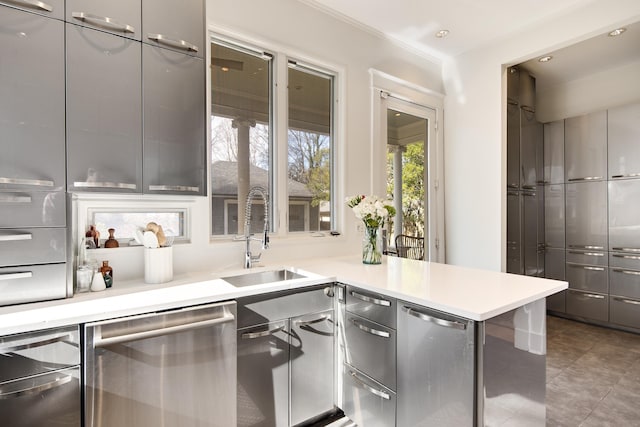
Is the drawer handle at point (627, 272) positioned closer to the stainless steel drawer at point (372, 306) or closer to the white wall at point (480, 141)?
the white wall at point (480, 141)

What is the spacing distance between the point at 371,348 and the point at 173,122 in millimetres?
1643

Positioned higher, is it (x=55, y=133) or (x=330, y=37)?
(x=330, y=37)

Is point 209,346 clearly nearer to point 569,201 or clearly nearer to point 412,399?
point 412,399

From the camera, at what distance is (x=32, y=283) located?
4.74 ft

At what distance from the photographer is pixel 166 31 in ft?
5.90

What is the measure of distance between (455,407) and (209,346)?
3.68 ft

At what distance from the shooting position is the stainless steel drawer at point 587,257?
3.80 meters

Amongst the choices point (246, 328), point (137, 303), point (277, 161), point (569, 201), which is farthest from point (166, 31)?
point (569, 201)

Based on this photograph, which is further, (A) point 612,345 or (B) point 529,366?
(A) point 612,345

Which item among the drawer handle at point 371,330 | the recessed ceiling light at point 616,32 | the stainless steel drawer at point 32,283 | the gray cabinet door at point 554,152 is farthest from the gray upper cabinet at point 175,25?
the gray cabinet door at point 554,152

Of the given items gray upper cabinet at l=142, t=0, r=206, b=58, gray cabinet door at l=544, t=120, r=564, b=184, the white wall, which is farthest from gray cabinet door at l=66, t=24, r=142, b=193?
gray cabinet door at l=544, t=120, r=564, b=184

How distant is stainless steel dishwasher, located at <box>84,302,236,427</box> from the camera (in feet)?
4.36

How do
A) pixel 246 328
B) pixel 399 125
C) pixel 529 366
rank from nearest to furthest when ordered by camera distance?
pixel 529 366
pixel 246 328
pixel 399 125

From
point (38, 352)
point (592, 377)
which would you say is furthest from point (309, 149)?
point (592, 377)
